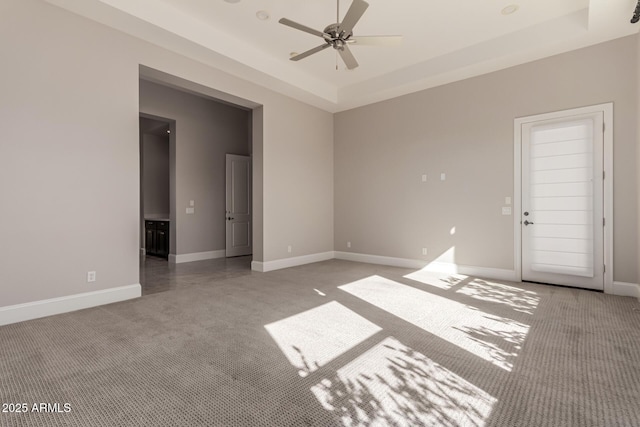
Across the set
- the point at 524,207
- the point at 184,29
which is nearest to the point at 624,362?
the point at 524,207

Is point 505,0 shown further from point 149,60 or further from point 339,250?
point 339,250

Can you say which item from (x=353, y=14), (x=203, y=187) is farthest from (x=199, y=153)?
(x=353, y=14)

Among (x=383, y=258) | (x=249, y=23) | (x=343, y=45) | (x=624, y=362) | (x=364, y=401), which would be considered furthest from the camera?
(x=383, y=258)

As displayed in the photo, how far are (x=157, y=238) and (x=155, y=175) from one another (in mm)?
1957

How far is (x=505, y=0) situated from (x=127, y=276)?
18.7ft

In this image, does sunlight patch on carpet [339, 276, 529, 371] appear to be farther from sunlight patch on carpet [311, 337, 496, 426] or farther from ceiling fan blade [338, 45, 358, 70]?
ceiling fan blade [338, 45, 358, 70]

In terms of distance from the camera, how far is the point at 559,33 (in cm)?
416

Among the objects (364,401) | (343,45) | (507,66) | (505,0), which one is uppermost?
(505,0)

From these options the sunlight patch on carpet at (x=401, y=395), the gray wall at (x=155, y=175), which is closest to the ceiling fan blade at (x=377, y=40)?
the sunlight patch on carpet at (x=401, y=395)

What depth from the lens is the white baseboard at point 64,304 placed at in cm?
317

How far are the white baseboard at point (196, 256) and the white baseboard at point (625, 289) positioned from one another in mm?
6959

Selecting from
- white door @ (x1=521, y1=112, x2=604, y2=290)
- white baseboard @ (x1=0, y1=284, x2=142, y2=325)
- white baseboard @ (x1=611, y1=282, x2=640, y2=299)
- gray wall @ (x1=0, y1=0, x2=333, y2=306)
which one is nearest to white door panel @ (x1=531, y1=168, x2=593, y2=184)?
white door @ (x1=521, y1=112, x2=604, y2=290)

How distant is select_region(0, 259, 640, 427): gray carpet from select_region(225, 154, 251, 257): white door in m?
3.66

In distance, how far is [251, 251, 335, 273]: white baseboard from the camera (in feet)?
19.1
